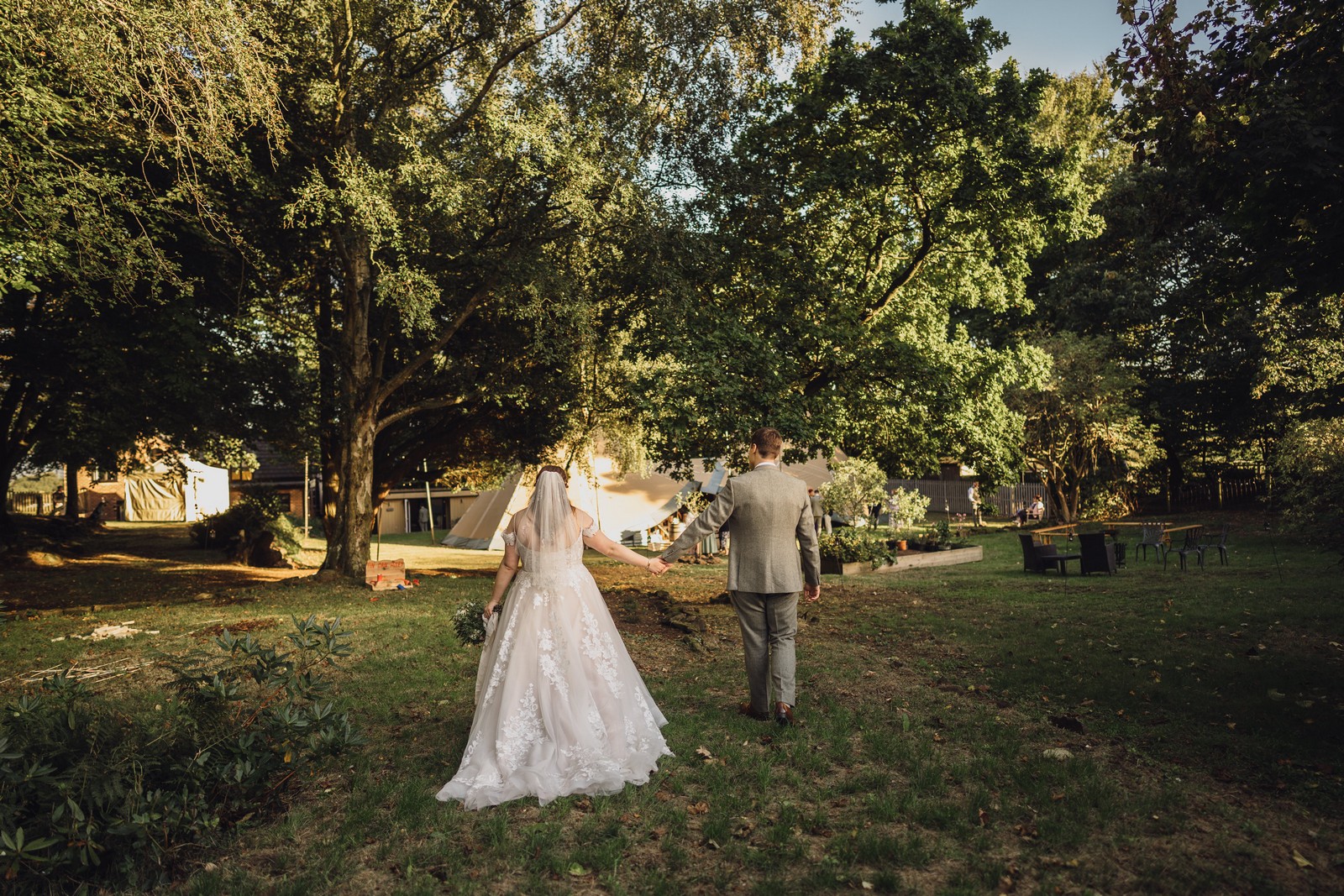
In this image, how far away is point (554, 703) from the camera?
4.96 metres

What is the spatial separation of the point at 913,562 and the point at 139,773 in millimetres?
15596

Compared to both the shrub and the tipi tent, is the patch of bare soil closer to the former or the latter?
the tipi tent

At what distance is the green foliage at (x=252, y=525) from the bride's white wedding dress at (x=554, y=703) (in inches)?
708

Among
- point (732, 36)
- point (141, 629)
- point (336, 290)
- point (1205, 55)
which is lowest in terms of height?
point (141, 629)

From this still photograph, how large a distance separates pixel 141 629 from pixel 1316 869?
11391 mm

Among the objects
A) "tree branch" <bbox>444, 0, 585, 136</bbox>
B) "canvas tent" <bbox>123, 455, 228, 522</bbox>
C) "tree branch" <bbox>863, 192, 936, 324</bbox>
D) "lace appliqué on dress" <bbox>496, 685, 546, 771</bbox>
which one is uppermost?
"tree branch" <bbox>444, 0, 585, 136</bbox>

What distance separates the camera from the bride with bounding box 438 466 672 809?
186 inches

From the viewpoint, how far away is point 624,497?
23281 millimetres

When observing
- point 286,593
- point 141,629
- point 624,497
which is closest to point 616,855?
point 141,629

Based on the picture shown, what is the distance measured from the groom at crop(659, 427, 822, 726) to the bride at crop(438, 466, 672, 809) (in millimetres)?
890

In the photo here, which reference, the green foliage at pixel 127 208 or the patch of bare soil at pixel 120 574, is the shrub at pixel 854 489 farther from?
the patch of bare soil at pixel 120 574

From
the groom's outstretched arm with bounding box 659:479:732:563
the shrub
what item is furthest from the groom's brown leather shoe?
the shrub

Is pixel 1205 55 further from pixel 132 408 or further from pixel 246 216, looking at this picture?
pixel 132 408

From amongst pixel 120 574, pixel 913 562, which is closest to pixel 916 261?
pixel 913 562
